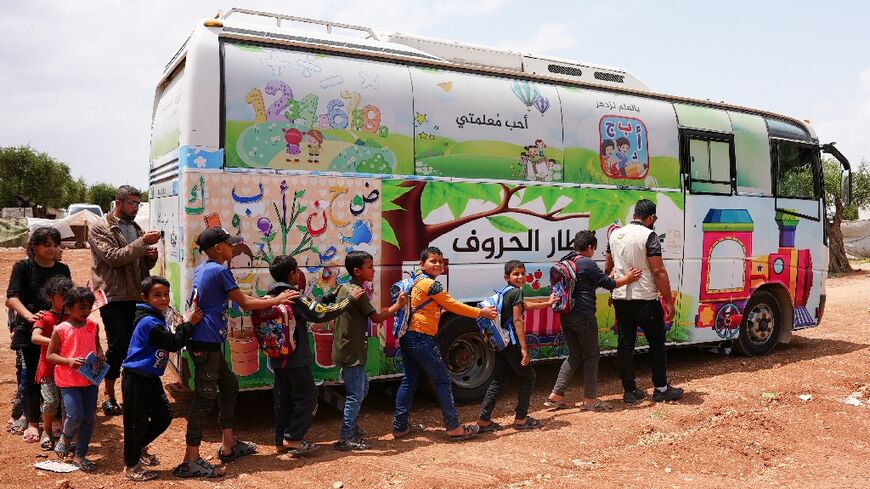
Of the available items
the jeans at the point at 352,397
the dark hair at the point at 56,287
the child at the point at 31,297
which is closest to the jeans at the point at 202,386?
the jeans at the point at 352,397

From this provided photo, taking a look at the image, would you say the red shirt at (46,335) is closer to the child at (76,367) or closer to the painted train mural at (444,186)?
the child at (76,367)

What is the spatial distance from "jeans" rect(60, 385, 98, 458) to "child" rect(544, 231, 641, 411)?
4.07m

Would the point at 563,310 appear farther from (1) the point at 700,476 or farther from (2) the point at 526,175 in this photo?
(1) the point at 700,476

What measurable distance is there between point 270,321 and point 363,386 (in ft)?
3.11

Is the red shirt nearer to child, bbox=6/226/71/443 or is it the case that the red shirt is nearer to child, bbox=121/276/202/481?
child, bbox=6/226/71/443

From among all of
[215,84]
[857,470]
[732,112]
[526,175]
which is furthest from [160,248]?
[732,112]

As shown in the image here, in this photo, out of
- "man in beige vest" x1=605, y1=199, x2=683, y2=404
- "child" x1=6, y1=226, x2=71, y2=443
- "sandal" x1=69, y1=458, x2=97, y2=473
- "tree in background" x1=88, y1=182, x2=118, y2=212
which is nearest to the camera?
"sandal" x1=69, y1=458, x2=97, y2=473

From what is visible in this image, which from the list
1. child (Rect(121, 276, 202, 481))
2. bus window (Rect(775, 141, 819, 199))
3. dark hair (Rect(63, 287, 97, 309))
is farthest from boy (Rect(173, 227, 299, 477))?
bus window (Rect(775, 141, 819, 199))

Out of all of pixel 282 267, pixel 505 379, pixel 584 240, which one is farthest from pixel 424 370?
pixel 584 240

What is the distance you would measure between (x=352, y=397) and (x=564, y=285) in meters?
2.38

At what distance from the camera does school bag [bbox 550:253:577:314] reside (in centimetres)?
686

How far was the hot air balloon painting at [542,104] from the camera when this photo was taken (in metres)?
7.55

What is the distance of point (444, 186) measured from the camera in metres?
6.86

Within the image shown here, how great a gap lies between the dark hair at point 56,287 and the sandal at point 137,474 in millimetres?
1378
